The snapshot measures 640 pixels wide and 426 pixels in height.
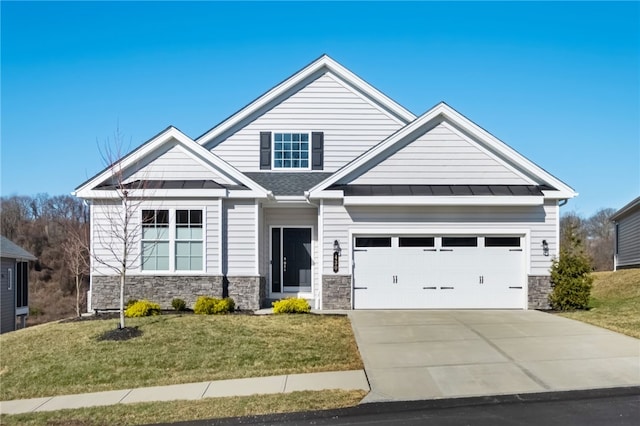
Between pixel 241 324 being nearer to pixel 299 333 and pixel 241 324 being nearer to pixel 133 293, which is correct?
pixel 299 333

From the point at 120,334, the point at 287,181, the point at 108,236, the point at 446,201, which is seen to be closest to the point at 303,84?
the point at 287,181

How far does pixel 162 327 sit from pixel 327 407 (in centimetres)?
705

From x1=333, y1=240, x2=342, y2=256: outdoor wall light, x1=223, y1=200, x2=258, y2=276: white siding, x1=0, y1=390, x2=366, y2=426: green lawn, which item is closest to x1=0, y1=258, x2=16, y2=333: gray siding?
x1=223, y1=200, x2=258, y2=276: white siding

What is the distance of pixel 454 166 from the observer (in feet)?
62.4

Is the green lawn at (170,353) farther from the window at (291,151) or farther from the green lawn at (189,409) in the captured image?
the window at (291,151)

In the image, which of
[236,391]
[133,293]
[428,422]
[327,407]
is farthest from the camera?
[133,293]

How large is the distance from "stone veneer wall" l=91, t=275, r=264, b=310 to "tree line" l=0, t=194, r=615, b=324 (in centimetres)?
2978

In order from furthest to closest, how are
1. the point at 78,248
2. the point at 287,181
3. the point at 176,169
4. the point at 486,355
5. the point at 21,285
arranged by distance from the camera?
the point at 21,285
the point at 287,181
the point at 78,248
the point at 176,169
the point at 486,355

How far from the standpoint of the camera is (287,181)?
20797mm

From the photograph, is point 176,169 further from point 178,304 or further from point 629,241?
point 629,241

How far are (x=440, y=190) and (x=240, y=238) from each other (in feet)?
20.4

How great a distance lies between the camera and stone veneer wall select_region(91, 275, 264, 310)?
1827 centimetres

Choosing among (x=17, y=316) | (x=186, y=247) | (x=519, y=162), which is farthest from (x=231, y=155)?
(x=17, y=316)

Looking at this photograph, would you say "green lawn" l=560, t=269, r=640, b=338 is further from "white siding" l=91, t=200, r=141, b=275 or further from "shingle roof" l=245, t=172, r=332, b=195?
"white siding" l=91, t=200, r=141, b=275
